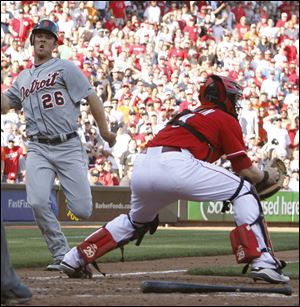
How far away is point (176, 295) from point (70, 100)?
2.53 m

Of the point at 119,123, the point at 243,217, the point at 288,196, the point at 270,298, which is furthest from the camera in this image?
the point at 288,196

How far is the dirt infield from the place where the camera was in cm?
695

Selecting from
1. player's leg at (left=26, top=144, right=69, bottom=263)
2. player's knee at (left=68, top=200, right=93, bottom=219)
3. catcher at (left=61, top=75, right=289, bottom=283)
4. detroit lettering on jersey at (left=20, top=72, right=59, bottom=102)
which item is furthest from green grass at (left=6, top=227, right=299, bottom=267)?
catcher at (left=61, top=75, right=289, bottom=283)

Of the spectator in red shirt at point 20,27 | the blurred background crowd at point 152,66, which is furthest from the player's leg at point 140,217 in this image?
the spectator in red shirt at point 20,27

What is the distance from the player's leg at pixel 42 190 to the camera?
920 centimetres

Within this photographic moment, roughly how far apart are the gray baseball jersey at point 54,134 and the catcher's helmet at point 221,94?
1142mm

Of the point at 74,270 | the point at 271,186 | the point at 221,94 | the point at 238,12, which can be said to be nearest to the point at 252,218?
the point at 271,186

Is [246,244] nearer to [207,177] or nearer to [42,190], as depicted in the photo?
[207,177]

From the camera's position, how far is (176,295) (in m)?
7.48

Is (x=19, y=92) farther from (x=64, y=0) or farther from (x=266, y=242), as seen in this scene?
(x=64, y=0)

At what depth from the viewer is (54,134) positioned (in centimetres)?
927

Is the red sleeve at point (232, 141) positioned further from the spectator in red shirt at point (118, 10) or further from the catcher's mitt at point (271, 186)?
the spectator in red shirt at point (118, 10)

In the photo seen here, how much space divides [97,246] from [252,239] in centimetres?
128

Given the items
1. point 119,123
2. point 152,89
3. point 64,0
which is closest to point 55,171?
point 119,123
